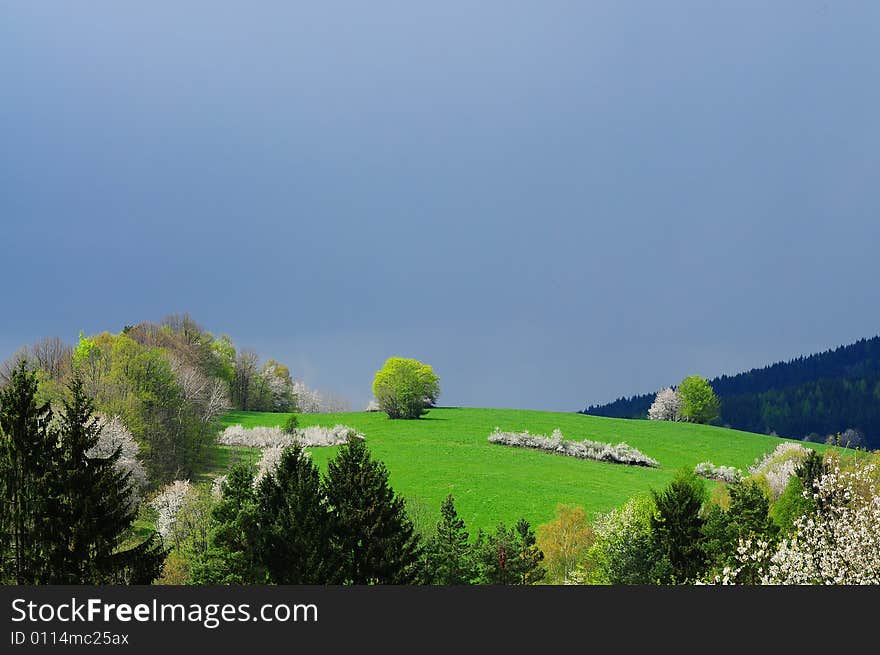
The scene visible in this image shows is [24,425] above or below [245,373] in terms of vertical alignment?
below

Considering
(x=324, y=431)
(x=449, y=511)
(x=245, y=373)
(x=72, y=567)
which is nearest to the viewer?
(x=72, y=567)

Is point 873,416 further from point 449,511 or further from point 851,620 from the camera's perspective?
point 851,620

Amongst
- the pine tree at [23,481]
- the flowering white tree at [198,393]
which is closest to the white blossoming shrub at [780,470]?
the flowering white tree at [198,393]

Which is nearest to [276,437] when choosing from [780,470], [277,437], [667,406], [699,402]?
[277,437]

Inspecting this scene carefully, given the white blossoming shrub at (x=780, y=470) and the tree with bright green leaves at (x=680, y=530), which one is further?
the white blossoming shrub at (x=780, y=470)

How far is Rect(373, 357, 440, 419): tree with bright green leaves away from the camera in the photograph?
105m

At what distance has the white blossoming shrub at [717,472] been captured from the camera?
3280 inches

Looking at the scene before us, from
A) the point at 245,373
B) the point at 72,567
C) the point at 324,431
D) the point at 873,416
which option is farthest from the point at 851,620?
the point at 873,416

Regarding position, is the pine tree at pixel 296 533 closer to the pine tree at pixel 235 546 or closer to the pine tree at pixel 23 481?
the pine tree at pixel 235 546

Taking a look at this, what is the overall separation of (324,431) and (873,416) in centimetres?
14993

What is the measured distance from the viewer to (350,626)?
1370cm

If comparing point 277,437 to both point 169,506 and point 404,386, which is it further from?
point 169,506

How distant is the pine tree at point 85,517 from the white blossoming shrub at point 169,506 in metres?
21.5

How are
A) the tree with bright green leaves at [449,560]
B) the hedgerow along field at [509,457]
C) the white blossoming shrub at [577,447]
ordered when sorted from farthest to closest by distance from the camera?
the white blossoming shrub at [577,447] → the hedgerow along field at [509,457] → the tree with bright green leaves at [449,560]
